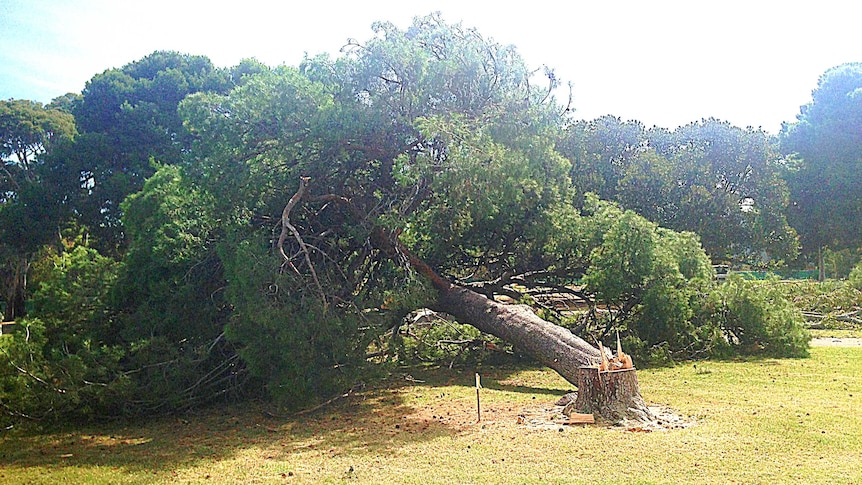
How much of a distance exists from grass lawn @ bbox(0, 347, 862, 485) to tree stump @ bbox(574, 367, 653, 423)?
0.86 ft

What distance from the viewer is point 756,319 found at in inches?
457

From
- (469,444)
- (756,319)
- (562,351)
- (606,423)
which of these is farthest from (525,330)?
(756,319)

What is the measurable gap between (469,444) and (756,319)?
7451mm

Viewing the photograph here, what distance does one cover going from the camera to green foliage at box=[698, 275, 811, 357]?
37.9 ft

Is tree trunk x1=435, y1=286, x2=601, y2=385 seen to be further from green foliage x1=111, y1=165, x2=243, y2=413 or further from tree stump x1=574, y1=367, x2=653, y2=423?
green foliage x1=111, y1=165, x2=243, y2=413

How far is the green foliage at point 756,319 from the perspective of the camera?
455 inches

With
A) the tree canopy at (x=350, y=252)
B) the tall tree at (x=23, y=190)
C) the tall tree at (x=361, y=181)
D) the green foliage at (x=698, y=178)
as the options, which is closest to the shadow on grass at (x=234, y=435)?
the tree canopy at (x=350, y=252)

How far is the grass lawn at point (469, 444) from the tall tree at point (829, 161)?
71.2ft

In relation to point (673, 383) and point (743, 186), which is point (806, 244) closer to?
point (743, 186)

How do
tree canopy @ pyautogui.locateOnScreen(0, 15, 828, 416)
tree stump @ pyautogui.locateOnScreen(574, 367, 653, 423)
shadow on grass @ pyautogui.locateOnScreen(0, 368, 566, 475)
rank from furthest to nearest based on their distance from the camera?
tree canopy @ pyautogui.locateOnScreen(0, 15, 828, 416)
tree stump @ pyautogui.locateOnScreen(574, 367, 653, 423)
shadow on grass @ pyautogui.locateOnScreen(0, 368, 566, 475)

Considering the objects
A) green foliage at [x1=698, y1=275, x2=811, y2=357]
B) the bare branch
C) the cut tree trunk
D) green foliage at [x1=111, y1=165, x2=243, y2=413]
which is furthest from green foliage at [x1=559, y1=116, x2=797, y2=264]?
green foliage at [x1=111, y1=165, x2=243, y2=413]

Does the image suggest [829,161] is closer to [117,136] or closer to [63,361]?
[117,136]

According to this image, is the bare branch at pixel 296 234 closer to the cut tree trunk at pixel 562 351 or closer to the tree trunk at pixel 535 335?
the tree trunk at pixel 535 335

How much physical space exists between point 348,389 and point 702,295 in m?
6.68
